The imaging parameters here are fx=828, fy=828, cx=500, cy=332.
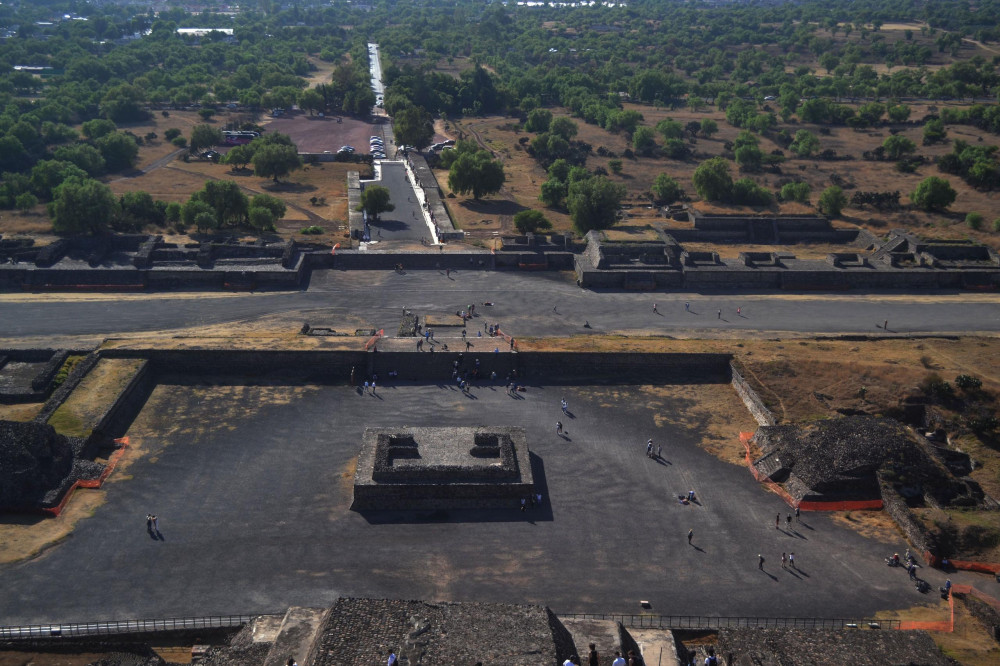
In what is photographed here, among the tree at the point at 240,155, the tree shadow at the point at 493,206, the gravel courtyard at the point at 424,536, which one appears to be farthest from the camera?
the tree at the point at 240,155

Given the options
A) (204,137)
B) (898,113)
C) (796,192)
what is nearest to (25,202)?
(204,137)

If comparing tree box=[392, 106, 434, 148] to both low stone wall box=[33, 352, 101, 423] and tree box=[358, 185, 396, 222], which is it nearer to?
tree box=[358, 185, 396, 222]

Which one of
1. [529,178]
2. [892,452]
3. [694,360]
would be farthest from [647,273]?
[529,178]

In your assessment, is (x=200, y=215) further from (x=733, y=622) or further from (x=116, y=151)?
(x=733, y=622)

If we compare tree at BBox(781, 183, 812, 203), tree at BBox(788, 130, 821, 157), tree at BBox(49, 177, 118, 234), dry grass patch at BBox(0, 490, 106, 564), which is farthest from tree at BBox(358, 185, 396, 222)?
tree at BBox(788, 130, 821, 157)

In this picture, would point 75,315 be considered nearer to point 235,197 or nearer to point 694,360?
point 235,197

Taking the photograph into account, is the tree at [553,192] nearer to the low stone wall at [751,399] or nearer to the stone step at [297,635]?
the low stone wall at [751,399]

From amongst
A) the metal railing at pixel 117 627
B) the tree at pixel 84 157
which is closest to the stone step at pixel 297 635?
the metal railing at pixel 117 627
